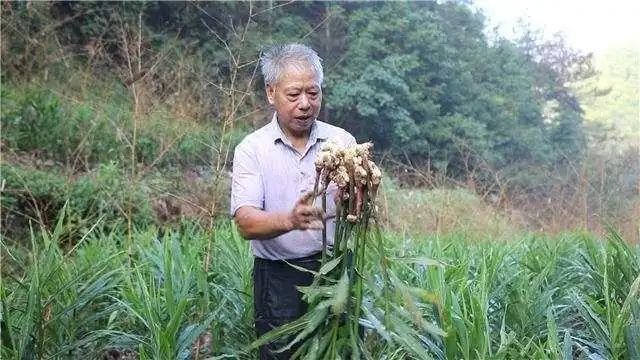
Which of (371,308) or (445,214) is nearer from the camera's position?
(371,308)

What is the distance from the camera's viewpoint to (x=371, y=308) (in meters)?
1.69

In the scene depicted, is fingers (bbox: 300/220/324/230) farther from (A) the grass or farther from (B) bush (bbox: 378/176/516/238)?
(B) bush (bbox: 378/176/516/238)

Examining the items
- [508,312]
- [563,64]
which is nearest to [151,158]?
[508,312]

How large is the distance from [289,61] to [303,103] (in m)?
0.13

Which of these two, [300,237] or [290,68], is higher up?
[290,68]

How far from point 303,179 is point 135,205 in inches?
164

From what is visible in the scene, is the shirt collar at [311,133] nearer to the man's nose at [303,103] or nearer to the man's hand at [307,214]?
the man's nose at [303,103]

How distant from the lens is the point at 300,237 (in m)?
1.99

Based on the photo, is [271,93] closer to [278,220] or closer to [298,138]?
[298,138]

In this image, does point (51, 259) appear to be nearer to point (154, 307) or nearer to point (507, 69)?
point (154, 307)

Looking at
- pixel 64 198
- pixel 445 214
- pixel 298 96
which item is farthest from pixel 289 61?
pixel 445 214

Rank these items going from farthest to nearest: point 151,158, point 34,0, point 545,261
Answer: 1. point 34,0
2. point 151,158
3. point 545,261

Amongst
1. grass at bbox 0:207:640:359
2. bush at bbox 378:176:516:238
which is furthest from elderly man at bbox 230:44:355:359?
bush at bbox 378:176:516:238

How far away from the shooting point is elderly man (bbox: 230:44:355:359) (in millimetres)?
1900
